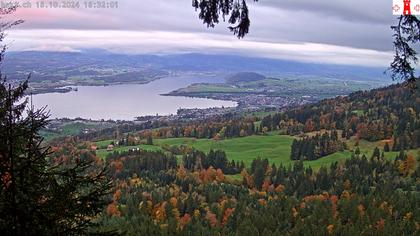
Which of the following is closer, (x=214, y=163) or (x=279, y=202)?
(x=279, y=202)

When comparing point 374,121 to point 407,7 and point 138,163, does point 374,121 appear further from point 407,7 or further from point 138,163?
point 407,7

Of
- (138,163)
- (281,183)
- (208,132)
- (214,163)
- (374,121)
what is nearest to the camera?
(281,183)

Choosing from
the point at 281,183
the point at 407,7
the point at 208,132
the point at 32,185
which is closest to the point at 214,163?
the point at 281,183

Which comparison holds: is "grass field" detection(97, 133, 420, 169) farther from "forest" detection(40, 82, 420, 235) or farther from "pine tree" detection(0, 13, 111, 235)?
"pine tree" detection(0, 13, 111, 235)

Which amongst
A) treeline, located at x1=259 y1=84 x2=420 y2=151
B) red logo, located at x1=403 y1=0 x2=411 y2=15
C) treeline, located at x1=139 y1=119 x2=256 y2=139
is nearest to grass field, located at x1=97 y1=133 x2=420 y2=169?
treeline, located at x1=259 y1=84 x2=420 y2=151

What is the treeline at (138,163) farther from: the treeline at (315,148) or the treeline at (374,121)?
the treeline at (374,121)

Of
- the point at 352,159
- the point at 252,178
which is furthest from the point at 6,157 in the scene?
the point at 352,159
